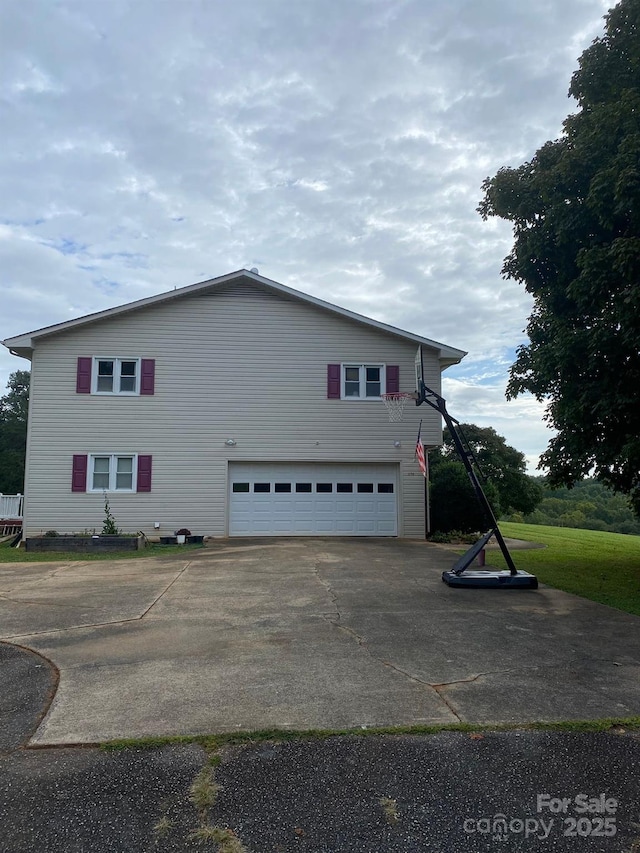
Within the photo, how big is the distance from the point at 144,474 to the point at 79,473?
1.86 metres

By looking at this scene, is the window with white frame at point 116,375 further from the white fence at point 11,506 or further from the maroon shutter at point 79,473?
the white fence at point 11,506

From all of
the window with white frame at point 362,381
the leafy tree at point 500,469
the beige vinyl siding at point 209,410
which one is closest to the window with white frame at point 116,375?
the beige vinyl siding at point 209,410

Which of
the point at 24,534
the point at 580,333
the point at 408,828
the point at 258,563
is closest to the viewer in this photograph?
the point at 408,828

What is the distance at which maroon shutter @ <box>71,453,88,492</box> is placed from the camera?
621 inches

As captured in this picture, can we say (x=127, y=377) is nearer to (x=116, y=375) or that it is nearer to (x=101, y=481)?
(x=116, y=375)

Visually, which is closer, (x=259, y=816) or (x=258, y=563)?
(x=259, y=816)

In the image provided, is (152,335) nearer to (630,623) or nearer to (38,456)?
(38,456)

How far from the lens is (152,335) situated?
16.6 m

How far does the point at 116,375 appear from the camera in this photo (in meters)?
16.3

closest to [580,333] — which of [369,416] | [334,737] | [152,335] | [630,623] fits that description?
[630,623]

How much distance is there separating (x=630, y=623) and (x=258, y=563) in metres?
6.76

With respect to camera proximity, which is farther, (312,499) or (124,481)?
(312,499)

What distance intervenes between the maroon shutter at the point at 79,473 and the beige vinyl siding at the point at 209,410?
0.17 m

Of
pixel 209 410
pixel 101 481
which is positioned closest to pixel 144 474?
Result: pixel 101 481
